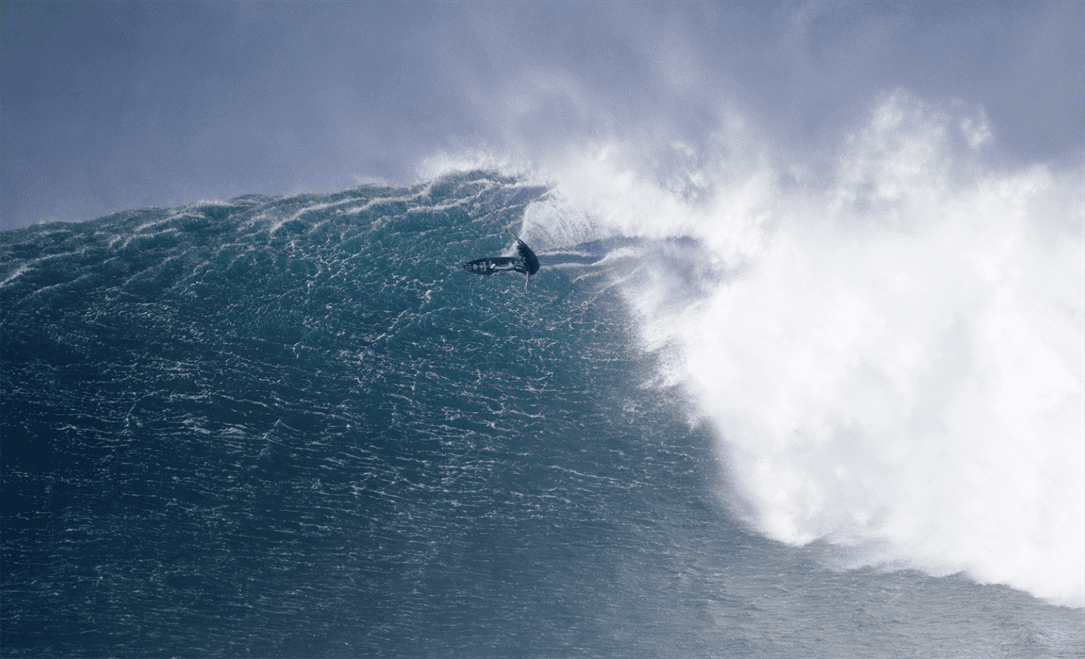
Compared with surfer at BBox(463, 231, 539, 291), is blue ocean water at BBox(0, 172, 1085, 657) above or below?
below

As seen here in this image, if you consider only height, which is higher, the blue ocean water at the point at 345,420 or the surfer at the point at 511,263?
the surfer at the point at 511,263

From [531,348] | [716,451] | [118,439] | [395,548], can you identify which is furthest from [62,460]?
[716,451]

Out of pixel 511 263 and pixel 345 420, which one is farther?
pixel 345 420

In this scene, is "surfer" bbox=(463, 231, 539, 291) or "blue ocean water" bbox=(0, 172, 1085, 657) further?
"blue ocean water" bbox=(0, 172, 1085, 657)

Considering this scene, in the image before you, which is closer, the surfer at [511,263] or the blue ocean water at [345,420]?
the surfer at [511,263]
